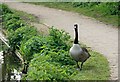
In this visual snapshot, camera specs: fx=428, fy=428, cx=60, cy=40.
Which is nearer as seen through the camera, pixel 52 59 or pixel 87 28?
pixel 52 59

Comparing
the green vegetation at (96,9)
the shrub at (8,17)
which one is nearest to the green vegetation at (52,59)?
the shrub at (8,17)

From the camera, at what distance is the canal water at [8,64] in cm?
1008

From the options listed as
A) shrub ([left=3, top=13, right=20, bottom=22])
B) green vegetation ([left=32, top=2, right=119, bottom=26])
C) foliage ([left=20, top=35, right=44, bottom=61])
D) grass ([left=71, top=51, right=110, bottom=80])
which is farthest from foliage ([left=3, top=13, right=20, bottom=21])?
grass ([left=71, top=51, right=110, bottom=80])

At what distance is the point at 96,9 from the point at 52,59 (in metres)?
8.83

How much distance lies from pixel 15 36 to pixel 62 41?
182cm

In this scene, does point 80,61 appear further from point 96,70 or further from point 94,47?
point 94,47

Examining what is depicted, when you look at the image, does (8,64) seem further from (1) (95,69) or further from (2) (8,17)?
(2) (8,17)

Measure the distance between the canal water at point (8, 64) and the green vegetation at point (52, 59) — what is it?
11.0 inches

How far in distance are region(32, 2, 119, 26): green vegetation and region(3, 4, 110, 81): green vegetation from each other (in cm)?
452

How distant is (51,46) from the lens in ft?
35.1

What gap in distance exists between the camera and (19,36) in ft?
40.7

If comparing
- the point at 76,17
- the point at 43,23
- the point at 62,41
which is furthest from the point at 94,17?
the point at 62,41

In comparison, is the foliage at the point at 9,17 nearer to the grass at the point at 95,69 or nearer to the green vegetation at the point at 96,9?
the green vegetation at the point at 96,9

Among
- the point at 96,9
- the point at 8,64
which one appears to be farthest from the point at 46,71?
the point at 96,9
